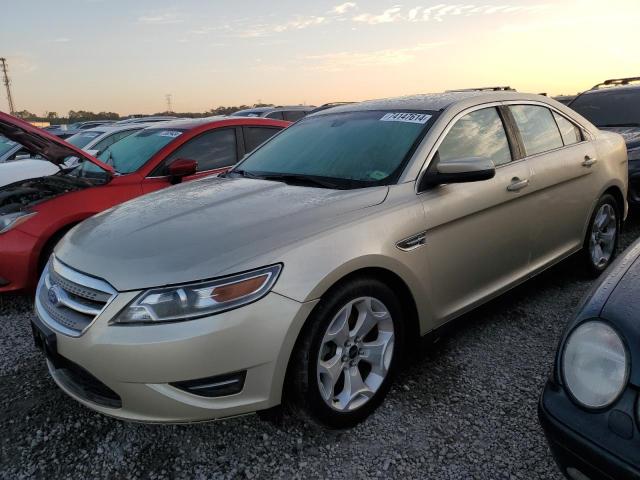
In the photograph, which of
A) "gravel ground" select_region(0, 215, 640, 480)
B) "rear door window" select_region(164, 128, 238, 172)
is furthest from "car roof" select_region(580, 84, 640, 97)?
"gravel ground" select_region(0, 215, 640, 480)

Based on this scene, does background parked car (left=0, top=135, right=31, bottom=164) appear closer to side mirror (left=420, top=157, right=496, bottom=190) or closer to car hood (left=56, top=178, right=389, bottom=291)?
car hood (left=56, top=178, right=389, bottom=291)

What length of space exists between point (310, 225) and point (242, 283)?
0.44 m

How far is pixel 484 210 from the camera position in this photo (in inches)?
116

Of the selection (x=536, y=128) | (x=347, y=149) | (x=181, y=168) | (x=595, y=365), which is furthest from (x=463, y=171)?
(x=181, y=168)

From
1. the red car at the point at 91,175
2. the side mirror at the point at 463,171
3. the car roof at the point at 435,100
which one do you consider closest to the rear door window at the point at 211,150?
the red car at the point at 91,175

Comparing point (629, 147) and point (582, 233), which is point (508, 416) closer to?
point (582, 233)

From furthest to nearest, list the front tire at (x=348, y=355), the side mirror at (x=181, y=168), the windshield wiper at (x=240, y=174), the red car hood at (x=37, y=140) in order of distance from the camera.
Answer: the side mirror at (x=181, y=168) → the red car hood at (x=37, y=140) → the windshield wiper at (x=240, y=174) → the front tire at (x=348, y=355)

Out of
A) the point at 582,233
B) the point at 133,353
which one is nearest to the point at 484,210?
the point at 582,233

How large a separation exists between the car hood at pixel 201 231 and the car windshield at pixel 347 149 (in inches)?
7.6

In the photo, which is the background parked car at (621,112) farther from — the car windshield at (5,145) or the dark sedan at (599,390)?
the car windshield at (5,145)

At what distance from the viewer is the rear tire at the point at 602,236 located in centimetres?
402

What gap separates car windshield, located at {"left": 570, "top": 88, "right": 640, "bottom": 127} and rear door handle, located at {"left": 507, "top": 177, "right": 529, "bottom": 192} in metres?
4.22

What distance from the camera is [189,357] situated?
192 cm

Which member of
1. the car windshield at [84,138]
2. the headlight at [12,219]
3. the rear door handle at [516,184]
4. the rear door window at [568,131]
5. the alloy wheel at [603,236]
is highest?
the car windshield at [84,138]
